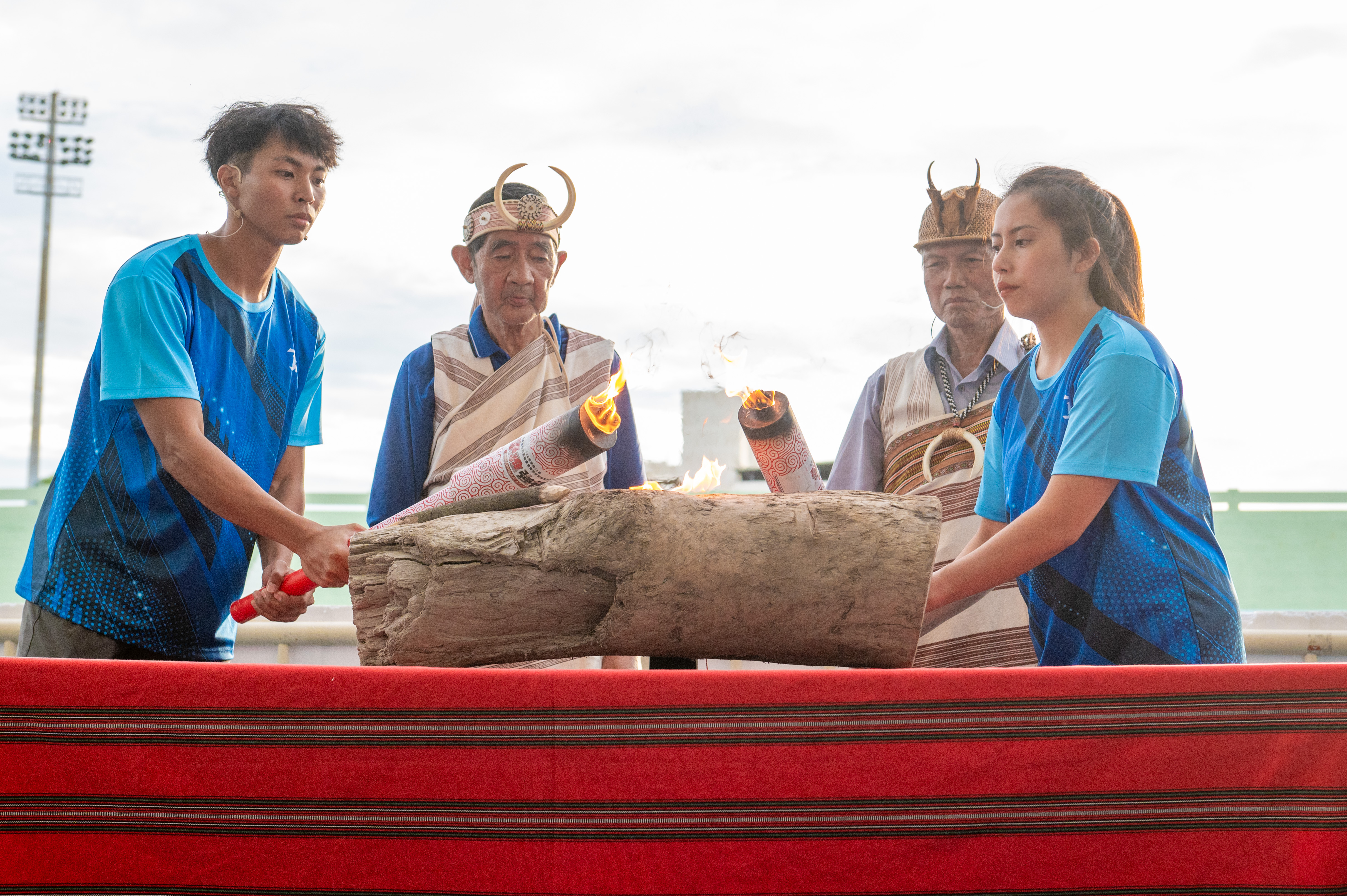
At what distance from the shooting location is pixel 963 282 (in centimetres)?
244

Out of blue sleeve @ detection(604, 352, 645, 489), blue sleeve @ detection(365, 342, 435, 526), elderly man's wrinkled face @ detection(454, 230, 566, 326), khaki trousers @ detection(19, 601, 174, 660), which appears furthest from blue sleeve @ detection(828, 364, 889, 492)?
khaki trousers @ detection(19, 601, 174, 660)

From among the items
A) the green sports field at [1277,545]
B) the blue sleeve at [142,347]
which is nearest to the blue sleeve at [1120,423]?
the blue sleeve at [142,347]

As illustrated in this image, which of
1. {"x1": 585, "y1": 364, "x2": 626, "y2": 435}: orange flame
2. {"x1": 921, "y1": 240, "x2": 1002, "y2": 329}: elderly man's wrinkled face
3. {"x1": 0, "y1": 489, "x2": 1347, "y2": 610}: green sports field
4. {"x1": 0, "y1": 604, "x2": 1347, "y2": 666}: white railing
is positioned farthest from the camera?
{"x1": 0, "y1": 489, "x2": 1347, "y2": 610}: green sports field

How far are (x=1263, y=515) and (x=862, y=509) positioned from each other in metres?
3.84

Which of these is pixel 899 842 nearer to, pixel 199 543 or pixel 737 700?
pixel 737 700

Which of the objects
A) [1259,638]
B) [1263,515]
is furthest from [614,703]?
[1263,515]

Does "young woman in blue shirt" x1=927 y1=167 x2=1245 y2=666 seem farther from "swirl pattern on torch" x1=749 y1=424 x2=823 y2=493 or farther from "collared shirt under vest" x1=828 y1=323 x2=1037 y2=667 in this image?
"collared shirt under vest" x1=828 y1=323 x2=1037 y2=667

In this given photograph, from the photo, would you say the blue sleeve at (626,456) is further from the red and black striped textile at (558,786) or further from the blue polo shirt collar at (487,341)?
the red and black striped textile at (558,786)

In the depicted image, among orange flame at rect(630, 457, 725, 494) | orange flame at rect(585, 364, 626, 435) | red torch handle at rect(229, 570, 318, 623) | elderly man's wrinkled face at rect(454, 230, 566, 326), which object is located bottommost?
red torch handle at rect(229, 570, 318, 623)

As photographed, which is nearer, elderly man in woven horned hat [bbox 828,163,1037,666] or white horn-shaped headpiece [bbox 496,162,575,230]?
white horn-shaped headpiece [bbox 496,162,575,230]

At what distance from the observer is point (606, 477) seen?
228cm

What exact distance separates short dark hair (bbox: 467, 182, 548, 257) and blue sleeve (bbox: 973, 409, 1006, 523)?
123 centimetres

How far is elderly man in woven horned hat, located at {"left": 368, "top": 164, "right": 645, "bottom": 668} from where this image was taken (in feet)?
7.14

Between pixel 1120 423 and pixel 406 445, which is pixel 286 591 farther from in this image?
pixel 1120 423
